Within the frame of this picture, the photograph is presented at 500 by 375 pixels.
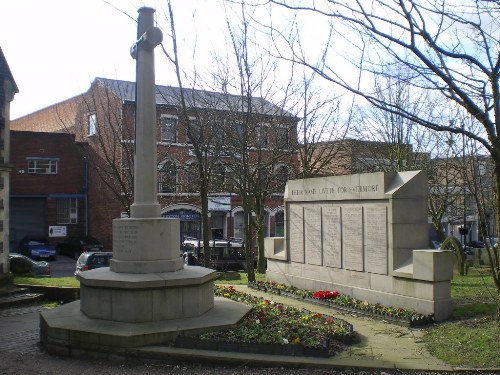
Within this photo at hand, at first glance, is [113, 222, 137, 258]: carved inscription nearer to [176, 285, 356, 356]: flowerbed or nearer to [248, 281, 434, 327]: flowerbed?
[176, 285, 356, 356]: flowerbed

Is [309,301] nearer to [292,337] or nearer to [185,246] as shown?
[292,337]

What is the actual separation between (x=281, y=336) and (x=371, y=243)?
4.65 meters

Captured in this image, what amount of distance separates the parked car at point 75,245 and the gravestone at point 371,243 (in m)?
25.0

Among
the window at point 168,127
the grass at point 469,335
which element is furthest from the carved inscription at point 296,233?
the window at point 168,127

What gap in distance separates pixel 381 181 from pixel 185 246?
1766cm

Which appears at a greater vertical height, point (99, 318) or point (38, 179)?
point (38, 179)

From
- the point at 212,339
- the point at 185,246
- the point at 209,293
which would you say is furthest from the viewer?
the point at 185,246

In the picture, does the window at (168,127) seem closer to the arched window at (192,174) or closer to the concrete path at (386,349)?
the arched window at (192,174)

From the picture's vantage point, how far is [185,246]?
27547 mm

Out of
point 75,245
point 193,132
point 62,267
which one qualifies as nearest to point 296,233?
point 193,132

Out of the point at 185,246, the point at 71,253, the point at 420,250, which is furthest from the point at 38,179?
the point at 420,250

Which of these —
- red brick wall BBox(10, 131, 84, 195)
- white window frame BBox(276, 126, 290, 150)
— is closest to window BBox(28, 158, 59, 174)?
red brick wall BBox(10, 131, 84, 195)

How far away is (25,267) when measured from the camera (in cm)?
1983

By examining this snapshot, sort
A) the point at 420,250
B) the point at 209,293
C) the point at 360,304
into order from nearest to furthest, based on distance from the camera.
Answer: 1. the point at 209,293
2. the point at 420,250
3. the point at 360,304
